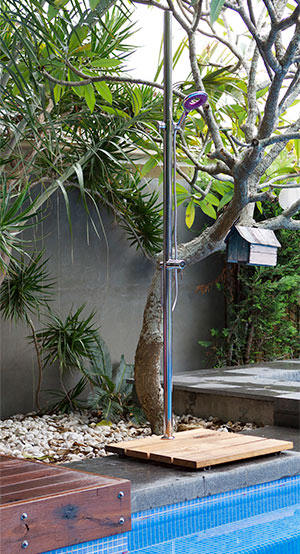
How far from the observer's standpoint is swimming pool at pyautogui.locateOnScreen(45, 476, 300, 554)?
10.3 feet

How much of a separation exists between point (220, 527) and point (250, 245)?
2.32m

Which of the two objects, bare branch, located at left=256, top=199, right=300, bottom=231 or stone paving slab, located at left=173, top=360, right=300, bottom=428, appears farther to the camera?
bare branch, located at left=256, top=199, right=300, bottom=231

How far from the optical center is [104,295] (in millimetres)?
7500

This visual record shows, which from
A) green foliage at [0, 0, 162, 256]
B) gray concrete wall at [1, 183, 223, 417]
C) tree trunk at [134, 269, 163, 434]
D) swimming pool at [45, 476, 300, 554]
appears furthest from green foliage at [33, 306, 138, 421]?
swimming pool at [45, 476, 300, 554]

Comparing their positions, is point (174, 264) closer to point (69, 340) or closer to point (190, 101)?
point (190, 101)

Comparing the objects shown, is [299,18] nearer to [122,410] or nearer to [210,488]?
[210,488]

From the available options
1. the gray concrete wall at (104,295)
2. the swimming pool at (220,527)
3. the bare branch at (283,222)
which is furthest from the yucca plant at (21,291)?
the swimming pool at (220,527)

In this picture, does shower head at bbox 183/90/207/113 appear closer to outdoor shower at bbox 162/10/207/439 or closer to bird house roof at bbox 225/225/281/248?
outdoor shower at bbox 162/10/207/439

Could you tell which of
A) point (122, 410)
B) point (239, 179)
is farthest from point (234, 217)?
point (122, 410)

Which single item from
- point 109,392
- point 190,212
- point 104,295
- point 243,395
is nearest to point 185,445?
point 243,395

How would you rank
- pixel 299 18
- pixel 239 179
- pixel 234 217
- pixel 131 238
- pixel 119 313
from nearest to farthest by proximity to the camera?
pixel 299 18 < pixel 239 179 < pixel 234 217 < pixel 131 238 < pixel 119 313

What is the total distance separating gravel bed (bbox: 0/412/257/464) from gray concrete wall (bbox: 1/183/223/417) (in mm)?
600

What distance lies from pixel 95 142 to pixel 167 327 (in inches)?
78.0

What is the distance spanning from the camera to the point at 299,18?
360 centimetres
